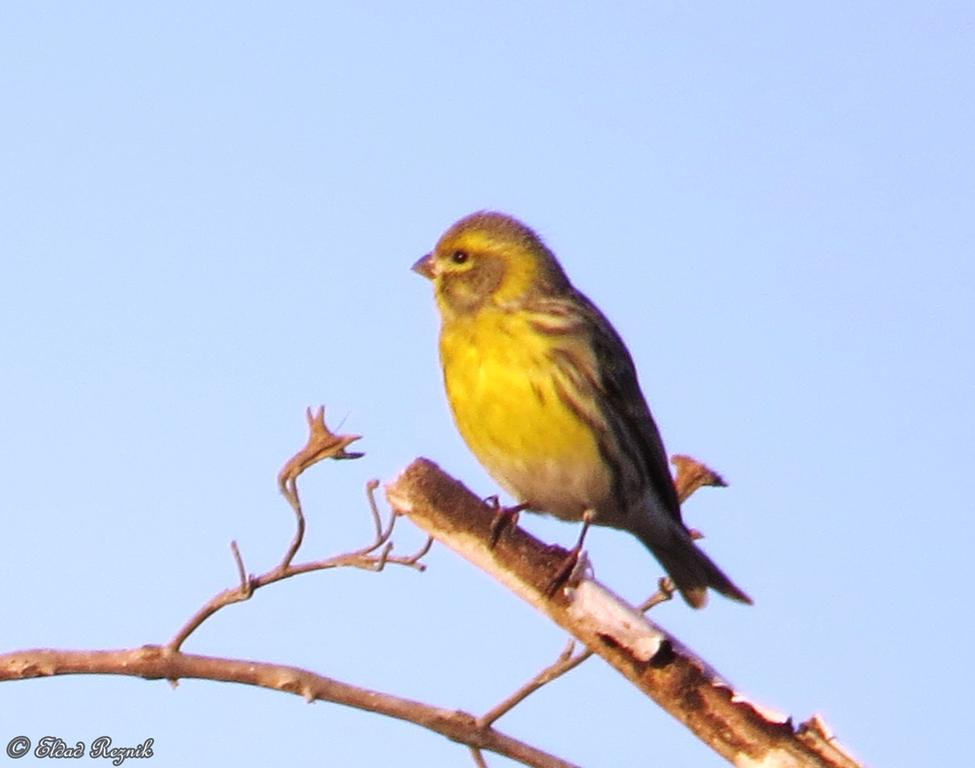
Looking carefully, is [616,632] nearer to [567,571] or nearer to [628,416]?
[567,571]

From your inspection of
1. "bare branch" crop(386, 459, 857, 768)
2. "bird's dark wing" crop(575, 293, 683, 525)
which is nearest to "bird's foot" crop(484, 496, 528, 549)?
"bare branch" crop(386, 459, 857, 768)

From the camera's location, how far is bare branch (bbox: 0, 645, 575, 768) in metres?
4.56

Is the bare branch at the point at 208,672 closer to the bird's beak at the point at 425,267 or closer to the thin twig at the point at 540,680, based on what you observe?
the thin twig at the point at 540,680

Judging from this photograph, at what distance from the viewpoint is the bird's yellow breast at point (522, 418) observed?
22.4ft

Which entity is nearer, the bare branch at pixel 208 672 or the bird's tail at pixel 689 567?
the bare branch at pixel 208 672

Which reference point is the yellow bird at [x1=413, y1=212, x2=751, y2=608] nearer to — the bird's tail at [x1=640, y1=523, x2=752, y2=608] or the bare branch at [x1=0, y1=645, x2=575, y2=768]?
the bird's tail at [x1=640, y1=523, x2=752, y2=608]

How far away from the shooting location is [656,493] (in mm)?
7363

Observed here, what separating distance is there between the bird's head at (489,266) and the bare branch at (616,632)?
→ 5.81 ft

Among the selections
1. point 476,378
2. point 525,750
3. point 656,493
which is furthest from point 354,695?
point 656,493

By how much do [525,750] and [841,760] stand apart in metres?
0.86

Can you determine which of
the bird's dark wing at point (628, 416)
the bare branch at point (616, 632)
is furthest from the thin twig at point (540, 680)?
the bird's dark wing at point (628, 416)

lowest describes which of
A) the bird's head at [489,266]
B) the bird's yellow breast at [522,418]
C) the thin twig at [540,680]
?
the thin twig at [540,680]

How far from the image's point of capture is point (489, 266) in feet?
24.8

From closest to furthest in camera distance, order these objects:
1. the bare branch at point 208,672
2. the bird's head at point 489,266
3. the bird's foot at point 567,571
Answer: the bare branch at point 208,672
the bird's foot at point 567,571
the bird's head at point 489,266
